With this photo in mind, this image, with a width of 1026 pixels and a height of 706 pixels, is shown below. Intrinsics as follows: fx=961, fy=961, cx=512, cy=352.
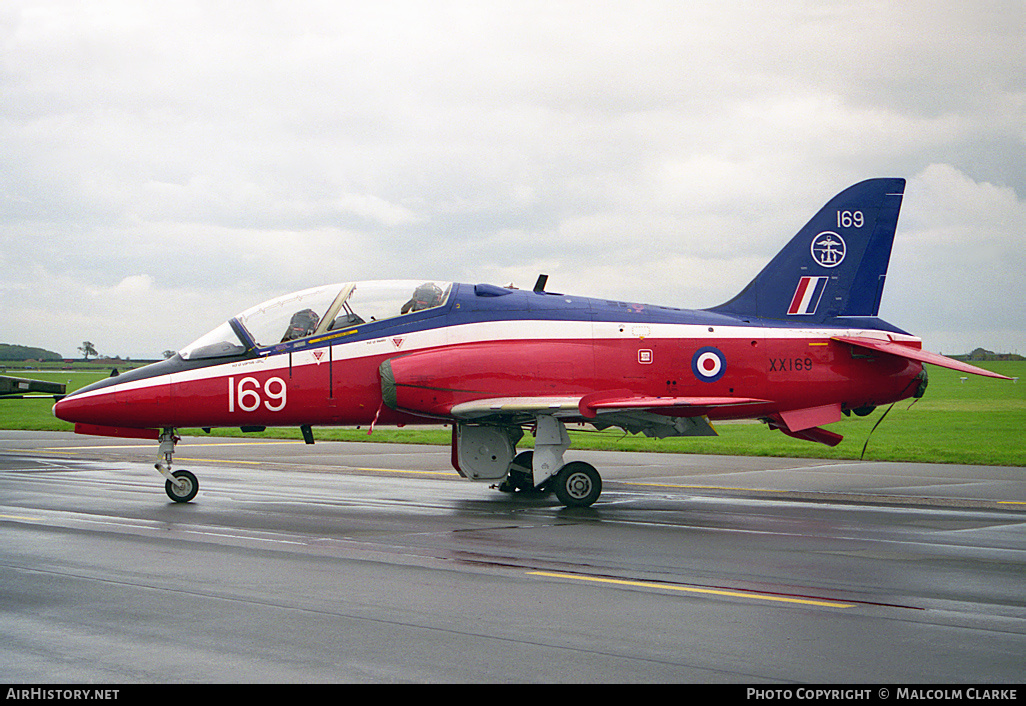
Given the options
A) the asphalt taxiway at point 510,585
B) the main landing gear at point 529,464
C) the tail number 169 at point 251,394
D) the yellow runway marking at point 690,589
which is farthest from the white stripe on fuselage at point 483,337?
the yellow runway marking at point 690,589

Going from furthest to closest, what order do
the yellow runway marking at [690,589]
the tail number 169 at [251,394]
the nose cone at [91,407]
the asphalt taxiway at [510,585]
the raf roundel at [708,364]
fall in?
the raf roundel at [708,364]
the tail number 169 at [251,394]
the nose cone at [91,407]
the yellow runway marking at [690,589]
the asphalt taxiway at [510,585]

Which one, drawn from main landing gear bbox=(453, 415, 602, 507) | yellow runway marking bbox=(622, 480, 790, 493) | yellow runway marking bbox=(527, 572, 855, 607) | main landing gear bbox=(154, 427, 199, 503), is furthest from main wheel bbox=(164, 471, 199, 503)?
yellow runway marking bbox=(622, 480, 790, 493)

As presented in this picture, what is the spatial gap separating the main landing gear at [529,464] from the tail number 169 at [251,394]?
3.00m

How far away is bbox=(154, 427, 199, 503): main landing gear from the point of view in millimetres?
15023

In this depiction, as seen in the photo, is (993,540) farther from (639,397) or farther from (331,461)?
(331,461)

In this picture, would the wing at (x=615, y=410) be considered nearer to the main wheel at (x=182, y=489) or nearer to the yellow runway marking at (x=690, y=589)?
the main wheel at (x=182, y=489)

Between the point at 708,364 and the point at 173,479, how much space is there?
28.5 feet

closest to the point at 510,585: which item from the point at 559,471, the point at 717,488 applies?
the point at 559,471

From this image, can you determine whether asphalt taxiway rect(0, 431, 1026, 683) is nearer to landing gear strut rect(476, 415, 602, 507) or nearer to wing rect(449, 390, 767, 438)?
landing gear strut rect(476, 415, 602, 507)

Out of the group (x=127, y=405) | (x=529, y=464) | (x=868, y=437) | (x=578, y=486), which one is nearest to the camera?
(x=578, y=486)

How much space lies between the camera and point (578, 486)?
48.0 feet

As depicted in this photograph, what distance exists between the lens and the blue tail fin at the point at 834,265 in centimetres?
1664

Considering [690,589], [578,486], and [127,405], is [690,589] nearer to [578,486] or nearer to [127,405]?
[578,486]
